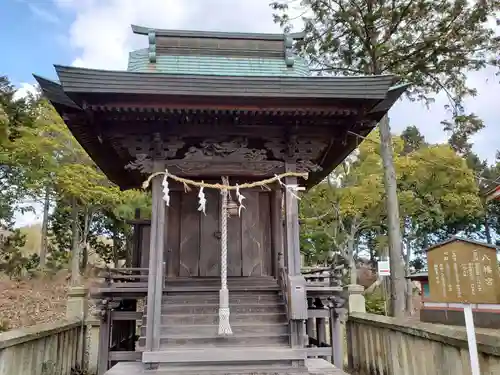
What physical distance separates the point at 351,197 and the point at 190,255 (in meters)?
13.4

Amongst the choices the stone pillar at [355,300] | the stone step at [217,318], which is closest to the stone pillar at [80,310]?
the stone step at [217,318]

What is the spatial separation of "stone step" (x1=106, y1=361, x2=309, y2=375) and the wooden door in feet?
8.74

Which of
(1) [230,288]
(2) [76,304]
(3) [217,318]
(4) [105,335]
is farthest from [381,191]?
(4) [105,335]

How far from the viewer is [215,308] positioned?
685 centimetres

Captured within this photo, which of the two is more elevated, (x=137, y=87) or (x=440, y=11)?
(x=440, y=11)

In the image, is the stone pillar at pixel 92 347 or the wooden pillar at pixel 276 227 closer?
the stone pillar at pixel 92 347

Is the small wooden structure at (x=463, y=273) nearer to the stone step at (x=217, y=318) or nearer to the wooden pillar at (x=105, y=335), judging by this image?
the stone step at (x=217, y=318)

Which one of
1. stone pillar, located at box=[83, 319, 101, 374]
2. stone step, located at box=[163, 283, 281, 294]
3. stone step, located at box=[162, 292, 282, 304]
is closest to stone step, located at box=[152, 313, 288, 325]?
stone step, located at box=[162, 292, 282, 304]

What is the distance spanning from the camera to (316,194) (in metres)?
21.4

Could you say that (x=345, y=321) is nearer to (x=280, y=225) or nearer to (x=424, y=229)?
(x=280, y=225)

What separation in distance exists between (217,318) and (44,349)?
270 cm

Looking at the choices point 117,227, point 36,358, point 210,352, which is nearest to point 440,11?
point 210,352

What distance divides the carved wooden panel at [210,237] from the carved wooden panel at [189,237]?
11 centimetres

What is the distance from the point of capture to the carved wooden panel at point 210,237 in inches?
328
